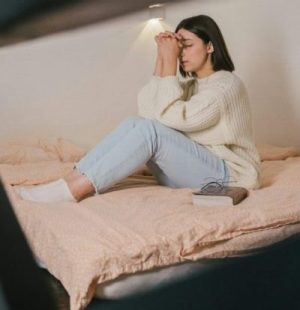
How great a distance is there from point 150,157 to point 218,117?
22cm

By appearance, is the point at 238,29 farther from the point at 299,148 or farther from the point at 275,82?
the point at 299,148

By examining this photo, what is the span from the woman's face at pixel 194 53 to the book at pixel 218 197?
1.51ft

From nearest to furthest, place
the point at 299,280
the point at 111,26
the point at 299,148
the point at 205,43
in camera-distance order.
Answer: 1. the point at 111,26
2. the point at 299,280
3. the point at 205,43
4. the point at 299,148

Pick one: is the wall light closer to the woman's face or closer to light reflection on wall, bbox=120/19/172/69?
the woman's face

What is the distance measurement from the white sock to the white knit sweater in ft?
1.02

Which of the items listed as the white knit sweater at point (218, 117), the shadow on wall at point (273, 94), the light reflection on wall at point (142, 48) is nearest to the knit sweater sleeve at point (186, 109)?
the white knit sweater at point (218, 117)

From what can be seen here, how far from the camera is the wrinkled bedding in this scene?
799 mm

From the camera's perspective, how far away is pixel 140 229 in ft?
3.02

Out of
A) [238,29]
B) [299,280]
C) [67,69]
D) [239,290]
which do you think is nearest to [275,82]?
[238,29]

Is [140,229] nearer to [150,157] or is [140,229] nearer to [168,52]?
[150,157]

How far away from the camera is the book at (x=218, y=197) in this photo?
1095 millimetres

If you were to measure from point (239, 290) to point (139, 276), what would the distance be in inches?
6.9

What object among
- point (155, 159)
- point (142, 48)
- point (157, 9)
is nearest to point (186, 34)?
point (155, 159)

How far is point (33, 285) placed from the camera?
0.13m
